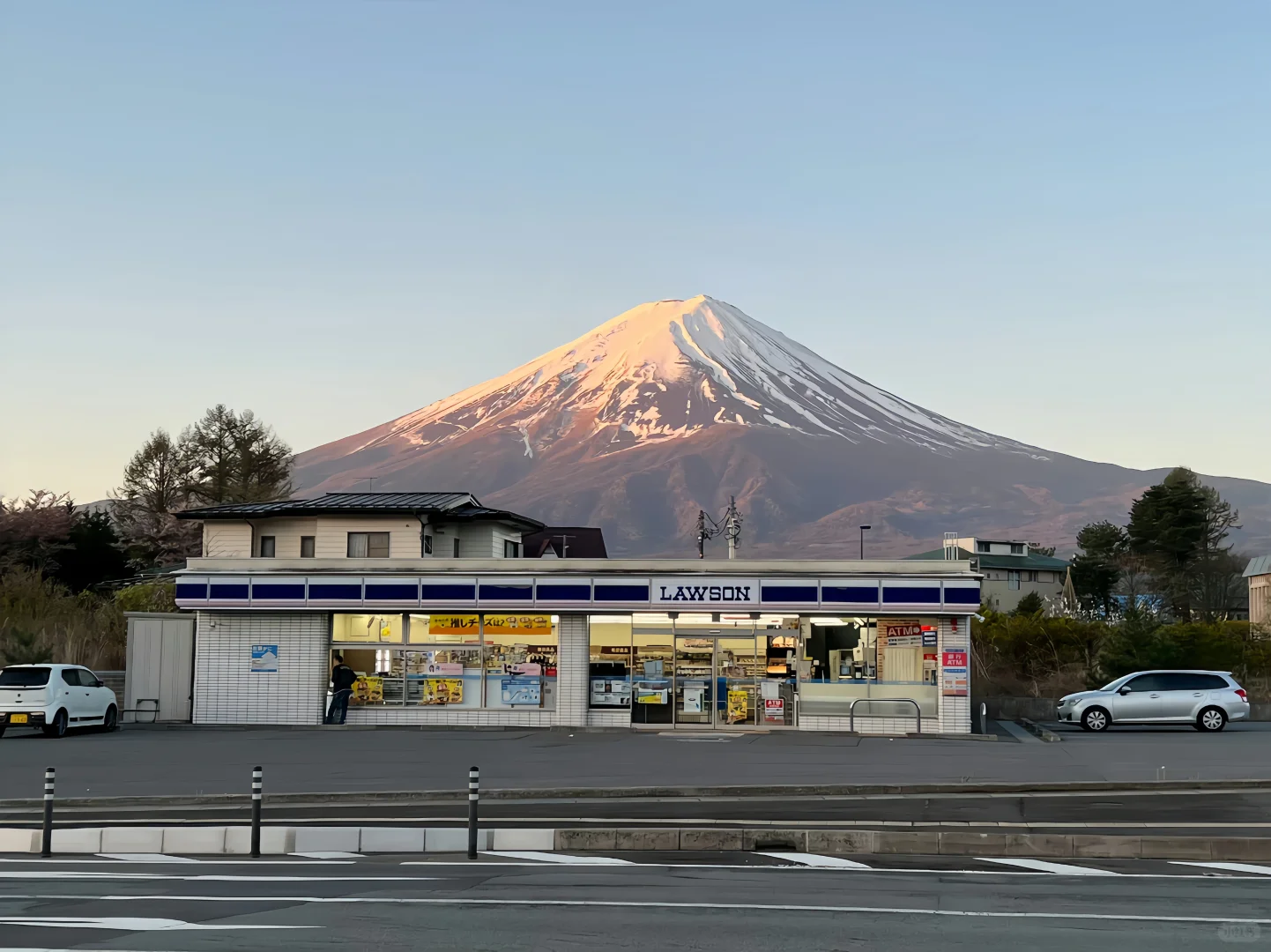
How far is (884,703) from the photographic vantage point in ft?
103

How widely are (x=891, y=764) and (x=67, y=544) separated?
53.6 m

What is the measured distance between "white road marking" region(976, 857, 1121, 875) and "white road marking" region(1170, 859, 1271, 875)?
1029 mm

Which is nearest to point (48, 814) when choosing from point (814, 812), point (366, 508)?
point (814, 812)

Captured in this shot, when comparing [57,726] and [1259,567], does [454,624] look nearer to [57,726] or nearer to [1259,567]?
[57,726]

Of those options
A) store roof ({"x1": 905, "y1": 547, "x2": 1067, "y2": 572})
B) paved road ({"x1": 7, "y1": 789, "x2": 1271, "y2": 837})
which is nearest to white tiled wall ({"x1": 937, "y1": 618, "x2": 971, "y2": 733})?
paved road ({"x1": 7, "y1": 789, "x2": 1271, "y2": 837})

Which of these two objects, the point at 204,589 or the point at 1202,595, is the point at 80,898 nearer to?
the point at 204,589

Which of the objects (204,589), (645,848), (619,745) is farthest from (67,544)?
(645,848)

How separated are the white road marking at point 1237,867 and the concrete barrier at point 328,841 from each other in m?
7.88

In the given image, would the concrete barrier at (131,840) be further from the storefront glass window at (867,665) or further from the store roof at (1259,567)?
the store roof at (1259,567)

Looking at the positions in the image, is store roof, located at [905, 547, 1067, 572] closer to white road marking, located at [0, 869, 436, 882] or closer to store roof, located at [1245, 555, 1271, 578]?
store roof, located at [1245, 555, 1271, 578]

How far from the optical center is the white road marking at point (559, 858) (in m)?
13.2

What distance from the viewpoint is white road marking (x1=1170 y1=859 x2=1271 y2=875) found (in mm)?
12711

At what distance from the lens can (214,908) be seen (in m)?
10.3

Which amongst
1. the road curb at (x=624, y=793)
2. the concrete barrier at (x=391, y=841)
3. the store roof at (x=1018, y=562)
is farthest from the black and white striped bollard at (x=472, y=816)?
the store roof at (x=1018, y=562)
